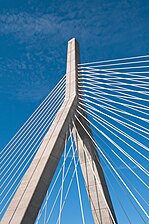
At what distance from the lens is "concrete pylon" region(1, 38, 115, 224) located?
252 inches

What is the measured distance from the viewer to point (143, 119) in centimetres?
756

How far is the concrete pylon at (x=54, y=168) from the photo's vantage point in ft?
21.0

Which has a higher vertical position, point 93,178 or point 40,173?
point 93,178

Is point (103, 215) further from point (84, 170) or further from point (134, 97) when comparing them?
point (134, 97)

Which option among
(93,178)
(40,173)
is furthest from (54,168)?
(93,178)

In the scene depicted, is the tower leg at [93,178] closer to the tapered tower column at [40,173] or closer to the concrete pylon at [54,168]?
the concrete pylon at [54,168]

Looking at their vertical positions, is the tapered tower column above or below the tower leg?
below

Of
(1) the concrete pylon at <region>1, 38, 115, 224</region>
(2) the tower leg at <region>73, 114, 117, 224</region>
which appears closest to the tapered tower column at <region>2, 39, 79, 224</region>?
(1) the concrete pylon at <region>1, 38, 115, 224</region>

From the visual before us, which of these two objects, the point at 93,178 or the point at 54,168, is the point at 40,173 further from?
the point at 93,178

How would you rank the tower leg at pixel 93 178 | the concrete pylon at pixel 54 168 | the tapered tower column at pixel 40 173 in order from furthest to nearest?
1. the tower leg at pixel 93 178
2. the concrete pylon at pixel 54 168
3. the tapered tower column at pixel 40 173

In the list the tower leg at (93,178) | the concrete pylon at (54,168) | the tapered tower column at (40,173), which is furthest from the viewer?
the tower leg at (93,178)

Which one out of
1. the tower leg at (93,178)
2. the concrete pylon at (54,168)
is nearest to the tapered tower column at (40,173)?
the concrete pylon at (54,168)

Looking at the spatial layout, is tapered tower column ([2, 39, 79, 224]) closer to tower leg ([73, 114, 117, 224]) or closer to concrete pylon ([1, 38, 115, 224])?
concrete pylon ([1, 38, 115, 224])

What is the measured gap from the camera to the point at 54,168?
7723mm
